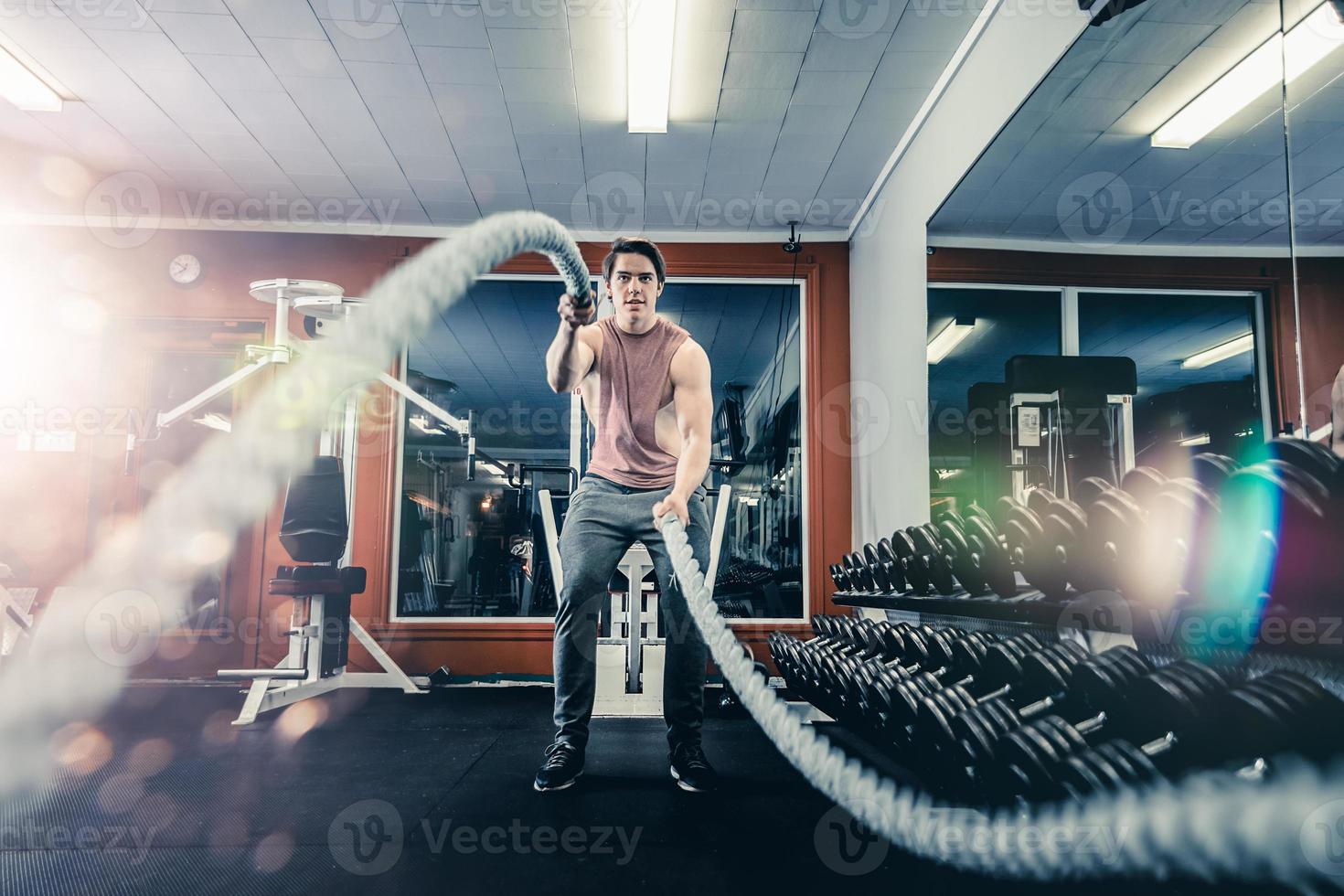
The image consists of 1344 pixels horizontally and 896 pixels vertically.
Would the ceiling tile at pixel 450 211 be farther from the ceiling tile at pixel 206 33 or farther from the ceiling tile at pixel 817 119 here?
the ceiling tile at pixel 817 119

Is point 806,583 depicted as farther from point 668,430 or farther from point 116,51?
point 116,51

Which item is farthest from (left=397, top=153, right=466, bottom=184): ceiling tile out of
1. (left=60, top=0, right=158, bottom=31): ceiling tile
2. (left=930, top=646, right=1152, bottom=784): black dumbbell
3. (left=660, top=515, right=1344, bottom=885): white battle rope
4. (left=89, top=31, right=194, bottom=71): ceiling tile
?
(left=930, top=646, right=1152, bottom=784): black dumbbell

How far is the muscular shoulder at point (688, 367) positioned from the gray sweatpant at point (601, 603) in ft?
0.96

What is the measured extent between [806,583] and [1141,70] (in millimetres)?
2777

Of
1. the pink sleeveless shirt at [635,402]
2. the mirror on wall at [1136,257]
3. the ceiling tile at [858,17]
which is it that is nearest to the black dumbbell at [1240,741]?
the mirror on wall at [1136,257]

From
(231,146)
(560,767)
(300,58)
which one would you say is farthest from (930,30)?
(231,146)

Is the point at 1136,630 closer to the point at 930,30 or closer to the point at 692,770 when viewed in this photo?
the point at 692,770

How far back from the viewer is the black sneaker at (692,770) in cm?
193

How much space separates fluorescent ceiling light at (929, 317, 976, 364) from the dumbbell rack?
3.15ft

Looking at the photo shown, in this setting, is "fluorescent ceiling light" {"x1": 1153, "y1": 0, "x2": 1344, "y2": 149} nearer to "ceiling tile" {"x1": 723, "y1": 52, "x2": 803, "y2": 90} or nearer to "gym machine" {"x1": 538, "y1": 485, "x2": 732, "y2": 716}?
"ceiling tile" {"x1": 723, "y1": 52, "x2": 803, "y2": 90}

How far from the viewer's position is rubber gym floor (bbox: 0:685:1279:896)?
1.36 meters

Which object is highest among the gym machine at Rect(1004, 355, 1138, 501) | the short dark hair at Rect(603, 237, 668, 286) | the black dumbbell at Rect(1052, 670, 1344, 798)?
the short dark hair at Rect(603, 237, 668, 286)

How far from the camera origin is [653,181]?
369cm

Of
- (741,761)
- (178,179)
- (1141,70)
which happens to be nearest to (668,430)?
(741,761)
